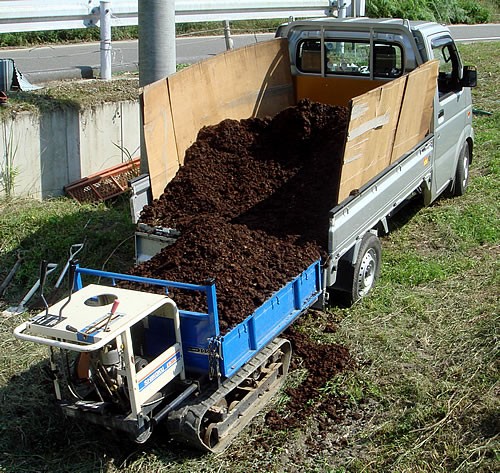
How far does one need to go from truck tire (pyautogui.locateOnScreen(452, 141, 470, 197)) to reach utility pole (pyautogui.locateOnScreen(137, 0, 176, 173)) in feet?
13.0

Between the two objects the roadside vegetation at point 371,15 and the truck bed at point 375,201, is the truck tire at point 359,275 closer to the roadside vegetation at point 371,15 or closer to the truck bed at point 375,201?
the truck bed at point 375,201

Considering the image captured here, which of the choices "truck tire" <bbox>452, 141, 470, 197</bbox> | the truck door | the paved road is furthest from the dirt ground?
the paved road

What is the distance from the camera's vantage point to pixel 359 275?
7.60m

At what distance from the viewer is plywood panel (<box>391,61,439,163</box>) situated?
8.12m

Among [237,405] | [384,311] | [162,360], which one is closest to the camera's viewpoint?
[162,360]

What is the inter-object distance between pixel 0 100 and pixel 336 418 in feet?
20.5

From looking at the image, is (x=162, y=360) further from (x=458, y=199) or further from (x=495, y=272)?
(x=458, y=199)

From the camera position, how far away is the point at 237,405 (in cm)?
591

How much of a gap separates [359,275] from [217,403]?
2.40 m

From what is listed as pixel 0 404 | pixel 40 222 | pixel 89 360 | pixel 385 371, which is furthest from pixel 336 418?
pixel 40 222

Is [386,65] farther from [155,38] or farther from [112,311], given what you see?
[112,311]

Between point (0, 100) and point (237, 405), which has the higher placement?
point (0, 100)

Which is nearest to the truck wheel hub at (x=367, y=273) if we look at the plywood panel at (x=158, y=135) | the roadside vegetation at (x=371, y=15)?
the plywood panel at (x=158, y=135)

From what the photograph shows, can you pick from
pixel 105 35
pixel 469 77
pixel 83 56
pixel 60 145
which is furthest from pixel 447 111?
pixel 83 56
